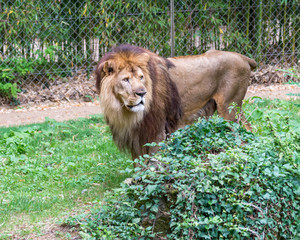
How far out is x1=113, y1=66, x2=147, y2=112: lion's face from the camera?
424 cm

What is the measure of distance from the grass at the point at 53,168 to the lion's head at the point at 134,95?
18.5 inches

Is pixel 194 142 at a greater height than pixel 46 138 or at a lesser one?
greater

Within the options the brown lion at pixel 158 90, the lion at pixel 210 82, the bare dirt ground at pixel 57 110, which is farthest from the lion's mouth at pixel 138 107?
the bare dirt ground at pixel 57 110

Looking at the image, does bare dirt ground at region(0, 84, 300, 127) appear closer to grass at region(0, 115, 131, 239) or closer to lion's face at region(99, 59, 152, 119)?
grass at region(0, 115, 131, 239)

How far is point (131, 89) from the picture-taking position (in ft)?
14.0

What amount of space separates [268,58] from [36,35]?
16.2ft

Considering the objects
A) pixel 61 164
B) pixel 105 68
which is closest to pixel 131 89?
pixel 105 68

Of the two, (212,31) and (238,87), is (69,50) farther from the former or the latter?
(238,87)

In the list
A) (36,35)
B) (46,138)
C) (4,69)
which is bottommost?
(46,138)

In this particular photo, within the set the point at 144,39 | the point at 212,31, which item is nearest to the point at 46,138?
the point at 144,39

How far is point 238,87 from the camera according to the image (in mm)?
5500

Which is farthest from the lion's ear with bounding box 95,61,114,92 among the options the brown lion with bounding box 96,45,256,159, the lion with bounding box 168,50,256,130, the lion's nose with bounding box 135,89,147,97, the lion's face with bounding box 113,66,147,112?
the lion with bounding box 168,50,256,130

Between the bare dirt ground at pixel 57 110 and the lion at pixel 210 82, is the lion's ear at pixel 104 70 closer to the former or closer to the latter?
the lion at pixel 210 82

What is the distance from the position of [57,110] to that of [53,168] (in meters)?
3.30
